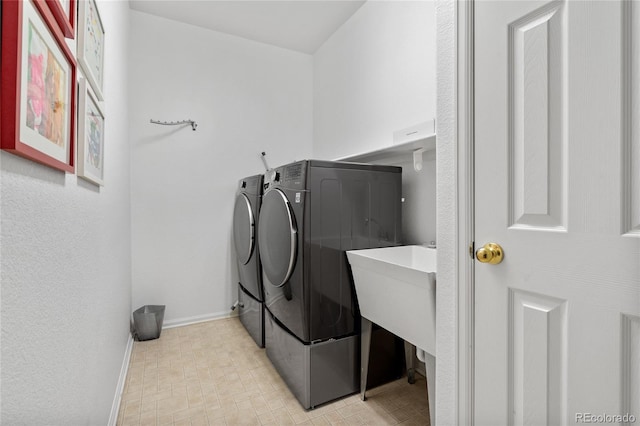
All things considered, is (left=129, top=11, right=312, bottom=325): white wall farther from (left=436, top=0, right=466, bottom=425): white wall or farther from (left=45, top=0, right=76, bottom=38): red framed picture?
(left=436, top=0, right=466, bottom=425): white wall

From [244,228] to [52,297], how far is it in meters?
1.81

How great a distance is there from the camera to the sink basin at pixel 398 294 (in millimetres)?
1260

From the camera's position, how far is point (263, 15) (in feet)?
8.97

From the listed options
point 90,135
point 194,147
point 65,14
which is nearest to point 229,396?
point 90,135

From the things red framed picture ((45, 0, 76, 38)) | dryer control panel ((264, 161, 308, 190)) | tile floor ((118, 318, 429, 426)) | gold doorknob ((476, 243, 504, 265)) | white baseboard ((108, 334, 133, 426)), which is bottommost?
tile floor ((118, 318, 429, 426))

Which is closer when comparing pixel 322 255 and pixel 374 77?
pixel 322 255

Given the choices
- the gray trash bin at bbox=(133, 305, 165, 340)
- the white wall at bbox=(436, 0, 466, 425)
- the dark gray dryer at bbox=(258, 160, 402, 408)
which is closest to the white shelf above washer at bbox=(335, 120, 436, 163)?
the dark gray dryer at bbox=(258, 160, 402, 408)

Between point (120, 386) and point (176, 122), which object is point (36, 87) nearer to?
point (120, 386)

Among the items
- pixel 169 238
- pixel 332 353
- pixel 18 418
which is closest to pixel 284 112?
pixel 169 238

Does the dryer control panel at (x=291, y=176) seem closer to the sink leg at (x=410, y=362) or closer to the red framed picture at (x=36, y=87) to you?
the red framed picture at (x=36, y=87)

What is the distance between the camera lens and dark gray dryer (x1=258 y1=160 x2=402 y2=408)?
1.67 metres

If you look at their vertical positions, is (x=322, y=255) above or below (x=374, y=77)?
below

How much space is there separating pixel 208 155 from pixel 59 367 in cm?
243

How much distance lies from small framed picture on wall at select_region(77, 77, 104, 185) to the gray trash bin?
1.61 meters
